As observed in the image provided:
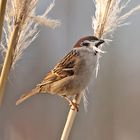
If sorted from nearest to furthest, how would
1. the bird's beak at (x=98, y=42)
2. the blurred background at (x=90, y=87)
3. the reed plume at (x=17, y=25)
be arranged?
the reed plume at (x=17, y=25)
the bird's beak at (x=98, y=42)
the blurred background at (x=90, y=87)

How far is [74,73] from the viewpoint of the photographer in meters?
0.79

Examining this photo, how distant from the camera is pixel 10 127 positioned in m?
1.47

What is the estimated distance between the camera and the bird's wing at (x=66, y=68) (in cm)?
80

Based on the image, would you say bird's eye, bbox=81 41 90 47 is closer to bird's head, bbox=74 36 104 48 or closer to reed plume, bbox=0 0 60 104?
bird's head, bbox=74 36 104 48

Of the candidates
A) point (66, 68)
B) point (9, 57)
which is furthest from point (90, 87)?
point (9, 57)

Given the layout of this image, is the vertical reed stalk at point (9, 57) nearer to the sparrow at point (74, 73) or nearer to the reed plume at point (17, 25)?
the reed plume at point (17, 25)

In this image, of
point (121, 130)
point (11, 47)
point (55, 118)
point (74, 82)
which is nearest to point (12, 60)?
point (11, 47)

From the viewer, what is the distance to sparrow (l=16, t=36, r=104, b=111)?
748 mm

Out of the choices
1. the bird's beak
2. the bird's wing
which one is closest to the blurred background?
the bird's wing

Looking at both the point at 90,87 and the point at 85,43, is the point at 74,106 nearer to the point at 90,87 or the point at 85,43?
the point at 85,43

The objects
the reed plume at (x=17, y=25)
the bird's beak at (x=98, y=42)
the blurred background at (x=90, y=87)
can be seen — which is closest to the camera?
the reed plume at (x=17, y=25)

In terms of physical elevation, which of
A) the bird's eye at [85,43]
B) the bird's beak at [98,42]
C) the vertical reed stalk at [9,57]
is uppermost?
the bird's eye at [85,43]

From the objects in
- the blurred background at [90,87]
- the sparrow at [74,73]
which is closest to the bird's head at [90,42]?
the sparrow at [74,73]

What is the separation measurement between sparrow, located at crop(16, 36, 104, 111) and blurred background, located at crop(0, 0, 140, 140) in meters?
0.70
